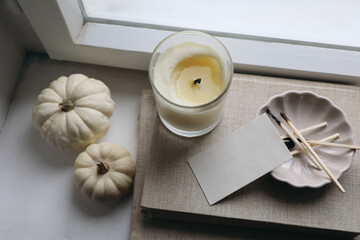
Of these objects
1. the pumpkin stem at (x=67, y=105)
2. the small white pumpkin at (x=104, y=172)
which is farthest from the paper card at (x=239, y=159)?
the pumpkin stem at (x=67, y=105)

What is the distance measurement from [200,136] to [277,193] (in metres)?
0.16

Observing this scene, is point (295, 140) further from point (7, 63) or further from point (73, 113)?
point (7, 63)

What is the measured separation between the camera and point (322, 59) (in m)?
0.74

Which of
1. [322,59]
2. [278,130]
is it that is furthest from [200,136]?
[322,59]

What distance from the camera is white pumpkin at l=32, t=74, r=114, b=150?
27.9 inches

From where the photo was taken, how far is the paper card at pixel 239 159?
0.64m

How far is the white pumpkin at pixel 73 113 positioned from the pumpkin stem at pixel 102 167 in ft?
0.22

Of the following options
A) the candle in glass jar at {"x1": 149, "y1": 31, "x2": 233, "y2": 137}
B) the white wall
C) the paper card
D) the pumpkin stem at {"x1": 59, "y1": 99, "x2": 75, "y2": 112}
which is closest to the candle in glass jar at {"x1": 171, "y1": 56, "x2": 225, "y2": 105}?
the candle in glass jar at {"x1": 149, "y1": 31, "x2": 233, "y2": 137}

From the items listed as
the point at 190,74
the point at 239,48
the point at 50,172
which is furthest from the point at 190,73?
the point at 50,172

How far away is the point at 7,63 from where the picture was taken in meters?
0.79

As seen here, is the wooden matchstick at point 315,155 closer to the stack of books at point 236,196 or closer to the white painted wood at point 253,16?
the stack of books at point 236,196

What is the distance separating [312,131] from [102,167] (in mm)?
370

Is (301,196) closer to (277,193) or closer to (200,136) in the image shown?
(277,193)

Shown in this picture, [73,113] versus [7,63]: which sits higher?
[7,63]
